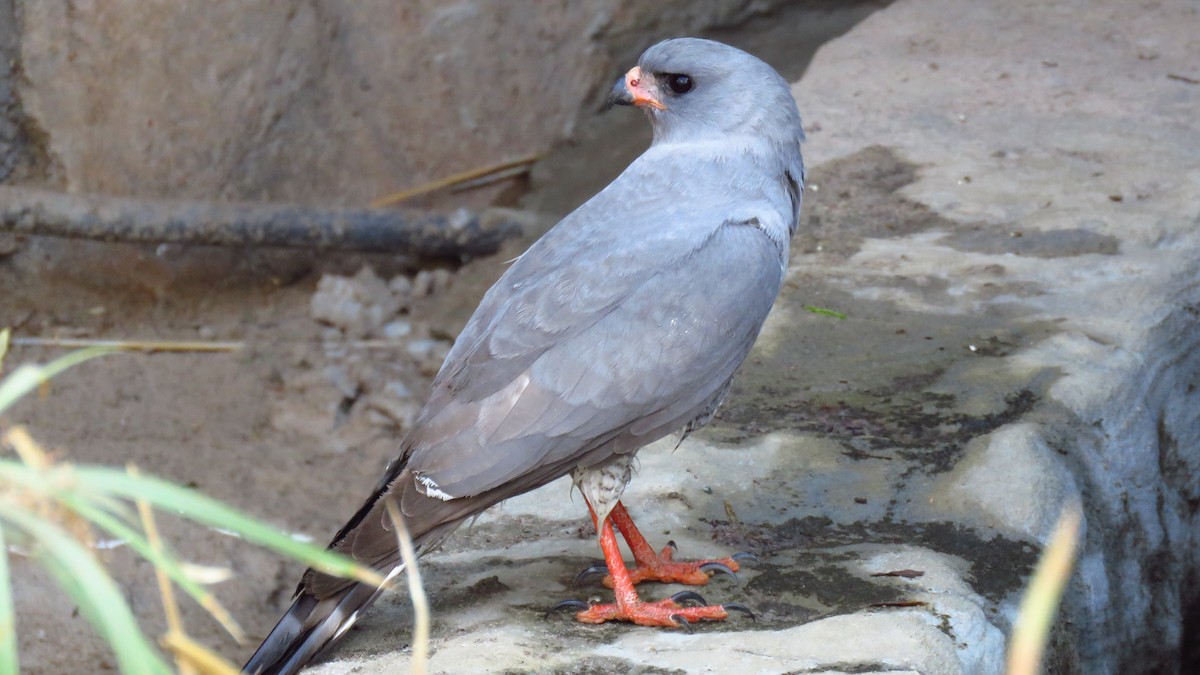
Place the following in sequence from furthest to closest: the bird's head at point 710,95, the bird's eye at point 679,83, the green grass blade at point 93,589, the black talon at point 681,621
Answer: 1. the bird's eye at point 679,83
2. the bird's head at point 710,95
3. the black talon at point 681,621
4. the green grass blade at point 93,589

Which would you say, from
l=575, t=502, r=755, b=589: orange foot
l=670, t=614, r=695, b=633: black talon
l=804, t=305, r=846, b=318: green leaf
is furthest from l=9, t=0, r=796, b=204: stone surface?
l=670, t=614, r=695, b=633: black talon

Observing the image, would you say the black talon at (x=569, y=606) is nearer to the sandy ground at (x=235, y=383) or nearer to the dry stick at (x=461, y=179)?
the sandy ground at (x=235, y=383)

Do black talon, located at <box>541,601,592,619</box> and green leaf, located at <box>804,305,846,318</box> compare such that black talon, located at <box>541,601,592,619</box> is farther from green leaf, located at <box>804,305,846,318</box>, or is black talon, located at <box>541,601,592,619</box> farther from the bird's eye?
green leaf, located at <box>804,305,846,318</box>

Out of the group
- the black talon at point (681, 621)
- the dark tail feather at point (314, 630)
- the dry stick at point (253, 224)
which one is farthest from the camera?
the dry stick at point (253, 224)

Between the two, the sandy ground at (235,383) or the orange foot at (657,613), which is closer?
the orange foot at (657,613)

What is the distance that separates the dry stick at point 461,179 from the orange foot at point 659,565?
3444 mm

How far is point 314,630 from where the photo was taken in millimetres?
2611

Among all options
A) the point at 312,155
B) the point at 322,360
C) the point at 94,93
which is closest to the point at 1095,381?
the point at 322,360

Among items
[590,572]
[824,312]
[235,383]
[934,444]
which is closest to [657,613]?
[590,572]

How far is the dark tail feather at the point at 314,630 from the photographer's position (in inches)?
102

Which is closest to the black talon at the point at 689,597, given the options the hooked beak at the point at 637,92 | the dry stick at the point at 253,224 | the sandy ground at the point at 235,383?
the hooked beak at the point at 637,92

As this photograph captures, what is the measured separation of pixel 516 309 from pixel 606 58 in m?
3.81

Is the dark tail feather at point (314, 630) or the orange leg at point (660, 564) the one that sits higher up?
the dark tail feather at point (314, 630)

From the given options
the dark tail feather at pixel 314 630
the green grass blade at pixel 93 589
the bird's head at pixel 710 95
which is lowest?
the dark tail feather at pixel 314 630
